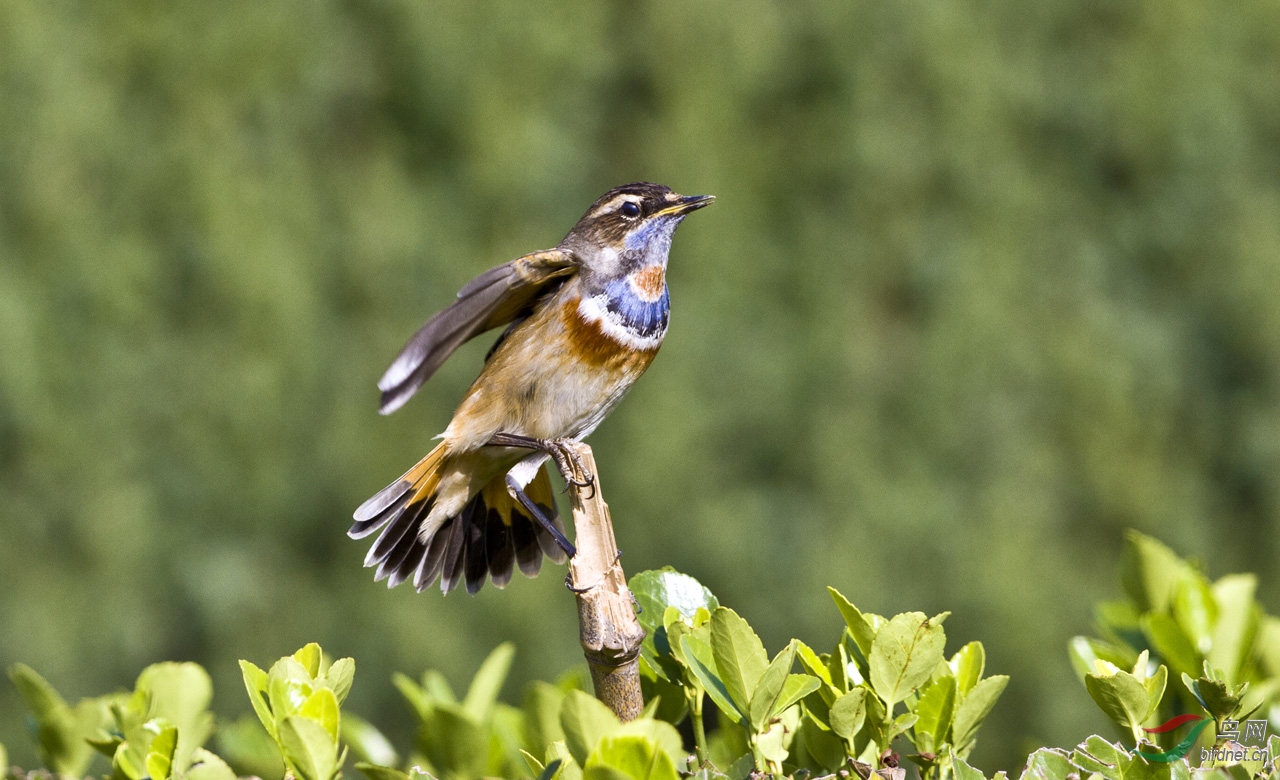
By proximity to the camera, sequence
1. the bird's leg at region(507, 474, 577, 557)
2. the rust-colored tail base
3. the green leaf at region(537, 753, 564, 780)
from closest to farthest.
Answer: the green leaf at region(537, 753, 564, 780) → the bird's leg at region(507, 474, 577, 557) → the rust-colored tail base

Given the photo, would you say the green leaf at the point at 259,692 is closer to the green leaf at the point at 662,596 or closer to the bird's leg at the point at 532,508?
the green leaf at the point at 662,596

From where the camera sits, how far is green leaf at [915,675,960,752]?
1509 mm

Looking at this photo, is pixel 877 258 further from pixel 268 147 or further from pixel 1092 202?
pixel 268 147

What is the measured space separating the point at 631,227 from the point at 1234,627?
4.72ft

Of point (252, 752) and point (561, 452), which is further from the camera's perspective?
point (561, 452)

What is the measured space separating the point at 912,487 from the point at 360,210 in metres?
2.63

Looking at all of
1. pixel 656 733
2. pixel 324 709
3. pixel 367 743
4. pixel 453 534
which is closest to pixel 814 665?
pixel 656 733

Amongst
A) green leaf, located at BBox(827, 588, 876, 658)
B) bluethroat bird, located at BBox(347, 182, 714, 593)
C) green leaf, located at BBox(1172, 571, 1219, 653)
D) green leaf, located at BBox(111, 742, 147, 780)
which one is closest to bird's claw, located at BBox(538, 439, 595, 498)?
bluethroat bird, located at BBox(347, 182, 714, 593)

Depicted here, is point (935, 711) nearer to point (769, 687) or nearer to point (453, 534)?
point (769, 687)

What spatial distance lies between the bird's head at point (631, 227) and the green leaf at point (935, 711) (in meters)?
1.30

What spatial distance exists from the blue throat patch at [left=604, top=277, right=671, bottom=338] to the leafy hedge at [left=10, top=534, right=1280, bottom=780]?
33.6 inches

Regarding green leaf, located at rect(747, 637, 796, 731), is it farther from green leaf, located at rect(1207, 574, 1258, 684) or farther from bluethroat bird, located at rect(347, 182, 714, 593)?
bluethroat bird, located at rect(347, 182, 714, 593)

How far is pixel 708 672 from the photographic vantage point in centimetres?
151

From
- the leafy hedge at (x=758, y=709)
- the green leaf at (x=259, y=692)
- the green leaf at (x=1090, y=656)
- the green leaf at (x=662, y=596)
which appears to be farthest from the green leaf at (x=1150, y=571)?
the green leaf at (x=259, y=692)
